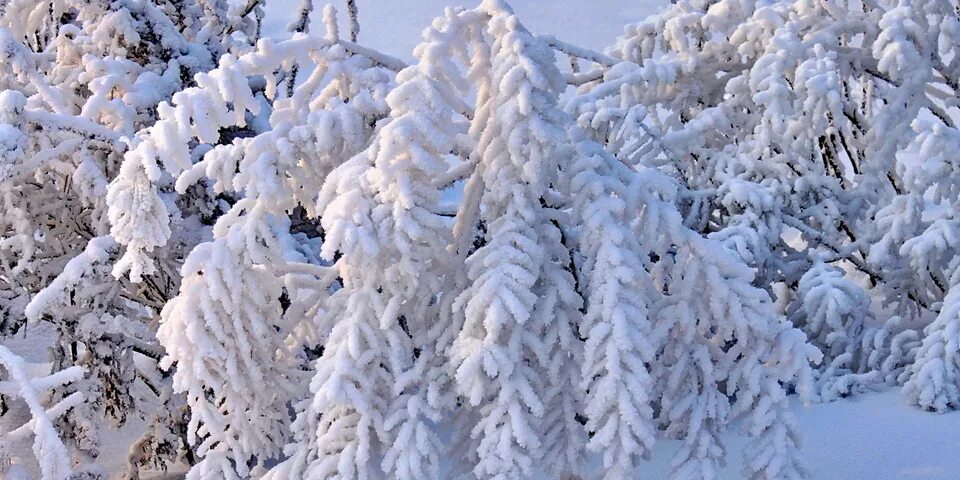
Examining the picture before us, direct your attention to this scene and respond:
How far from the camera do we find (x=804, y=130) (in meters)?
5.55

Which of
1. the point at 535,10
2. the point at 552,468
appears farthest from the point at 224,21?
the point at 535,10

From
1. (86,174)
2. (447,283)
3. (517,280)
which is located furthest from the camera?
(86,174)

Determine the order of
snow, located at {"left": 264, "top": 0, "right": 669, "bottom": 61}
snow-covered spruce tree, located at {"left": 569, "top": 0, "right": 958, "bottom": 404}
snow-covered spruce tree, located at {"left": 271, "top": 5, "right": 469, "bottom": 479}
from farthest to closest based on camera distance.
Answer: snow, located at {"left": 264, "top": 0, "right": 669, "bottom": 61}
snow-covered spruce tree, located at {"left": 569, "top": 0, "right": 958, "bottom": 404}
snow-covered spruce tree, located at {"left": 271, "top": 5, "right": 469, "bottom": 479}

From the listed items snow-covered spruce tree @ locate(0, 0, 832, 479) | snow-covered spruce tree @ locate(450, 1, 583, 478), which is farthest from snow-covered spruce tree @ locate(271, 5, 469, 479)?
snow-covered spruce tree @ locate(450, 1, 583, 478)

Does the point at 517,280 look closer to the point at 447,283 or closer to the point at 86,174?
the point at 447,283

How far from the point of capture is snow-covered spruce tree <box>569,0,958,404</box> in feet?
16.7

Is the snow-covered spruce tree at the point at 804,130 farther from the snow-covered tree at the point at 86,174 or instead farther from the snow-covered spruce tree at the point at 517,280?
the snow-covered tree at the point at 86,174

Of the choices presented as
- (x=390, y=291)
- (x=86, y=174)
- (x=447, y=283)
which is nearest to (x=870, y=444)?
(x=447, y=283)

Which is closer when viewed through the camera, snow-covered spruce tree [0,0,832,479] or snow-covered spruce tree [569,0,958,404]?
snow-covered spruce tree [0,0,832,479]

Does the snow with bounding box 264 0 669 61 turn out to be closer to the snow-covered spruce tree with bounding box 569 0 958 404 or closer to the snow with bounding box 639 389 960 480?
the snow-covered spruce tree with bounding box 569 0 958 404

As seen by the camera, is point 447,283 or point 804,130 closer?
point 447,283

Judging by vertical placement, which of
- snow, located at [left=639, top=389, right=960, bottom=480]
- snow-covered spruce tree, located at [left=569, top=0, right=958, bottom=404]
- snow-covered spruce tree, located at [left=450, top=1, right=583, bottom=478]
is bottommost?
snow, located at [left=639, top=389, right=960, bottom=480]

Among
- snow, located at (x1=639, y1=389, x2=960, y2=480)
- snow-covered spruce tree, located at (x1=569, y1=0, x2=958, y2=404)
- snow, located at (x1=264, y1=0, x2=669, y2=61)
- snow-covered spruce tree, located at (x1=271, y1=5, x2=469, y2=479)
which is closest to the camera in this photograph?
snow-covered spruce tree, located at (x1=271, y1=5, x2=469, y2=479)

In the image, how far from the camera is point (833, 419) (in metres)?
4.75
